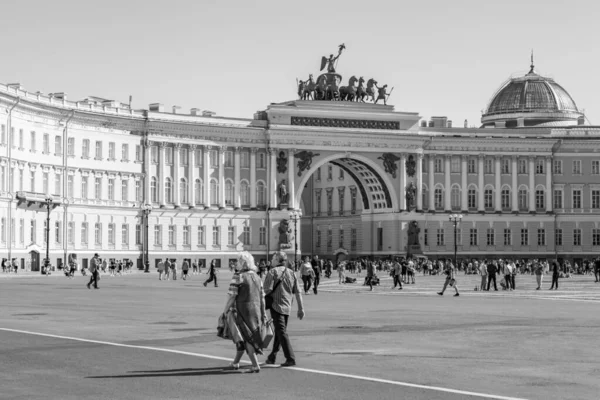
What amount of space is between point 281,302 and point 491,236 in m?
112

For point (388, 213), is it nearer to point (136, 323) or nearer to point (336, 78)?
point (336, 78)

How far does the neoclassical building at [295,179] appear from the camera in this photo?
105 metres

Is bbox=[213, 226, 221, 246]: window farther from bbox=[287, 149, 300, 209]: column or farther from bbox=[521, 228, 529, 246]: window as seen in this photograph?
bbox=[521, 228, 529, 246]: window

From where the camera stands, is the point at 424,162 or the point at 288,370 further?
the point at 424,162

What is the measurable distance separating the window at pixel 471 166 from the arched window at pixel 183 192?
101ft

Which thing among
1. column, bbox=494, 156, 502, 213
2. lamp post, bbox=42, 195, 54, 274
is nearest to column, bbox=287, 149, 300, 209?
column, bbox=494, 156, 502, 213

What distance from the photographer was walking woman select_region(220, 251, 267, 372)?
20.1 meters

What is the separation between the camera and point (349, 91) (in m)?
126

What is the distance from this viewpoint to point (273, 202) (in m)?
123

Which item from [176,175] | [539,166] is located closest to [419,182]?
[539,166]

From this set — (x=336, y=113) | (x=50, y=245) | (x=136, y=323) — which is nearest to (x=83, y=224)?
(x=50, y=245)

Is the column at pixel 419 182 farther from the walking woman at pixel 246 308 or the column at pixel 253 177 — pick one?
the walking woman at pixel 246 308

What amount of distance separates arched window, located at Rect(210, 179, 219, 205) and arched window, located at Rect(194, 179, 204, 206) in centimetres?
111

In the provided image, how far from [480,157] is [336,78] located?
58.2 ft
